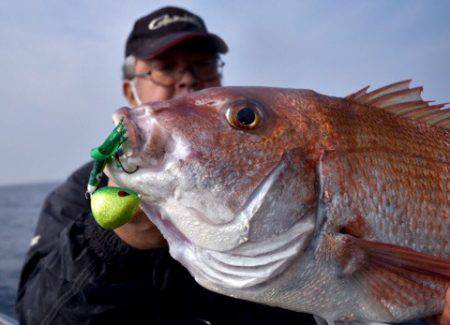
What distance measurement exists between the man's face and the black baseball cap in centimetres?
7

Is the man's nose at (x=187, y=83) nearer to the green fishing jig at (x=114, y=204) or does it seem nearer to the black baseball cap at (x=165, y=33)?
the black baseball cap at (x=165, y=33)

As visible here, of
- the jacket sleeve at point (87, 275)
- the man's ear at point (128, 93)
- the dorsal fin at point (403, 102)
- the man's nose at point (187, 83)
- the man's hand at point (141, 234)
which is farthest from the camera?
the man's ear at point (128, 93)

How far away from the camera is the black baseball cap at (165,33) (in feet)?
10.2

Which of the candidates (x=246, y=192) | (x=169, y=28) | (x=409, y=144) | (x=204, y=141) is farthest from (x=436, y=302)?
(x=169, y=28)

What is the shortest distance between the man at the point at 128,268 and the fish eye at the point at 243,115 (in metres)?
0.58

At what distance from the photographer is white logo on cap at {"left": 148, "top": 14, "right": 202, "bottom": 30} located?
135 inches

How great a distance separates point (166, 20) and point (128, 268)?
2250 mm

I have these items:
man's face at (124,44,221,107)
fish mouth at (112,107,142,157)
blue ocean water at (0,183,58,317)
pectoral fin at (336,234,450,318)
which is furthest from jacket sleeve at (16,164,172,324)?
blue ocean water at (0,183,58,317)

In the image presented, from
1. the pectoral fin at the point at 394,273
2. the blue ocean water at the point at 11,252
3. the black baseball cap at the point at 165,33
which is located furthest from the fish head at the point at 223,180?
the blue ocean water at the point at 11,252

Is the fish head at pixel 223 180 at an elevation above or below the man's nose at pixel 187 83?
below

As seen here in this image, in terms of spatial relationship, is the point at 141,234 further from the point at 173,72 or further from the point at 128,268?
the point at 173,72

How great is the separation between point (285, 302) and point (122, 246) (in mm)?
903

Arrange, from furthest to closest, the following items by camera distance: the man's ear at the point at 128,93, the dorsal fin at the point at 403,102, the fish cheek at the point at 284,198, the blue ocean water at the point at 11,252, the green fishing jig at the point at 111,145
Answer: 1. the blue ocean water at the point at 11,252
2. the man's ear at the point at 128,93
3. the dorsal fin at the point at 403,102
4. the fish cheek at the point at 284,198
5. the green fishing jig at the point at 111,145

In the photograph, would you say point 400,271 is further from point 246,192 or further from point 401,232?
point 246,192
